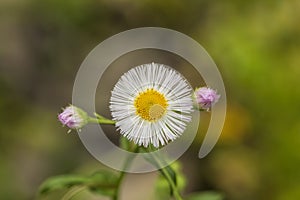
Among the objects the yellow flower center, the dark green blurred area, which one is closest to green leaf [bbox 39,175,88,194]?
the yellow flower center

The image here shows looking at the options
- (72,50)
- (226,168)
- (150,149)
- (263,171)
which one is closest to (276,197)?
(263,171)

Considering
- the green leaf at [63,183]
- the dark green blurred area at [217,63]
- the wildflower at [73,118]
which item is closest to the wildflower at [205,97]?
the wildflower at [73,118]

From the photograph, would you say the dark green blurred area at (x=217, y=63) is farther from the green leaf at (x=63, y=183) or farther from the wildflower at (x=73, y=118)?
the wildflower at (x=73, y=118)

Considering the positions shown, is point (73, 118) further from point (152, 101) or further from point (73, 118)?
point (152, 101)

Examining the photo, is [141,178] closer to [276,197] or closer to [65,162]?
[65,162]

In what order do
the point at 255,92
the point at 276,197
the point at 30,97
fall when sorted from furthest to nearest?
the point at 30,97 → the point at 255,92 → the point at 276,197

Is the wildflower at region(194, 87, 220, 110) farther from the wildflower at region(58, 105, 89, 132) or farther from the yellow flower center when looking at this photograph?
the wildflower at region(58, 105, 89, 132)

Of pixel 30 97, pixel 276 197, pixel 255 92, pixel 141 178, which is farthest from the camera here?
pixel 30 97

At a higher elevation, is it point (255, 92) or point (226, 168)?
point (255, 92)
